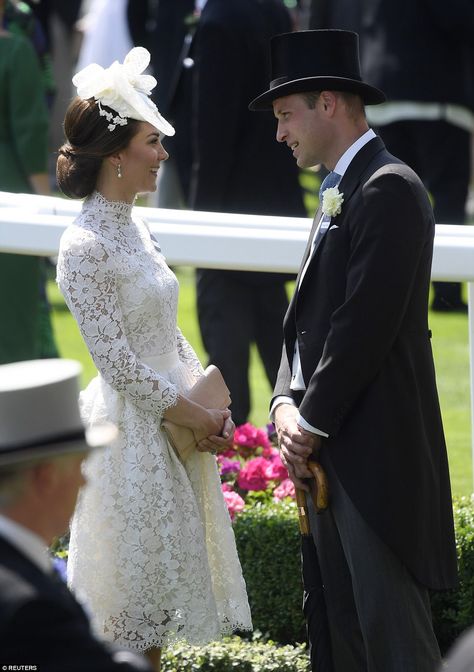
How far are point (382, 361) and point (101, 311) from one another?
2.68 feet

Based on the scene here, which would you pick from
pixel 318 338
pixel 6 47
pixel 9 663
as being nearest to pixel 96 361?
pixel 318 338

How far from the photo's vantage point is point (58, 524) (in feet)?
8.27

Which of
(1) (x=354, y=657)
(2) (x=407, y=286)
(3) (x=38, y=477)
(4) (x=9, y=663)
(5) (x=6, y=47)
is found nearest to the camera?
(4) (x=9, y=663)

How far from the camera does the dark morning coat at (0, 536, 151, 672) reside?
7.07 ft

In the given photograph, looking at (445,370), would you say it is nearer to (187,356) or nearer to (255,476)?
(255,476)

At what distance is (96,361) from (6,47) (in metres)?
3.49

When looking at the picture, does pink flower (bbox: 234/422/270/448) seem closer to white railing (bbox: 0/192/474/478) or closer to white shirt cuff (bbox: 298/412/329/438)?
white railing (bbox: 0/192/474/478)

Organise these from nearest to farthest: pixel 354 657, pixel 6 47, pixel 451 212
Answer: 1. pixel 354 657
2. pixel 6 47
3. pixel 451 212

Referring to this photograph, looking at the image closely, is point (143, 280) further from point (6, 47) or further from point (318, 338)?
point (6, 47)

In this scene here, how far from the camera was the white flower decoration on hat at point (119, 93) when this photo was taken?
12.9 ft

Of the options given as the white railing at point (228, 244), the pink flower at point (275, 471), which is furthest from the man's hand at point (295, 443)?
the pink flower at point (275, 471)

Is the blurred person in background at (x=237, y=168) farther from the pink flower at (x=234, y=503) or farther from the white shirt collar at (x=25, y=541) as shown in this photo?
the white shirt collar at (x=25, y=541)

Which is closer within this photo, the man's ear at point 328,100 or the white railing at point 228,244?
the man's ear at point 328,100

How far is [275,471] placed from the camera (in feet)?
16.9
